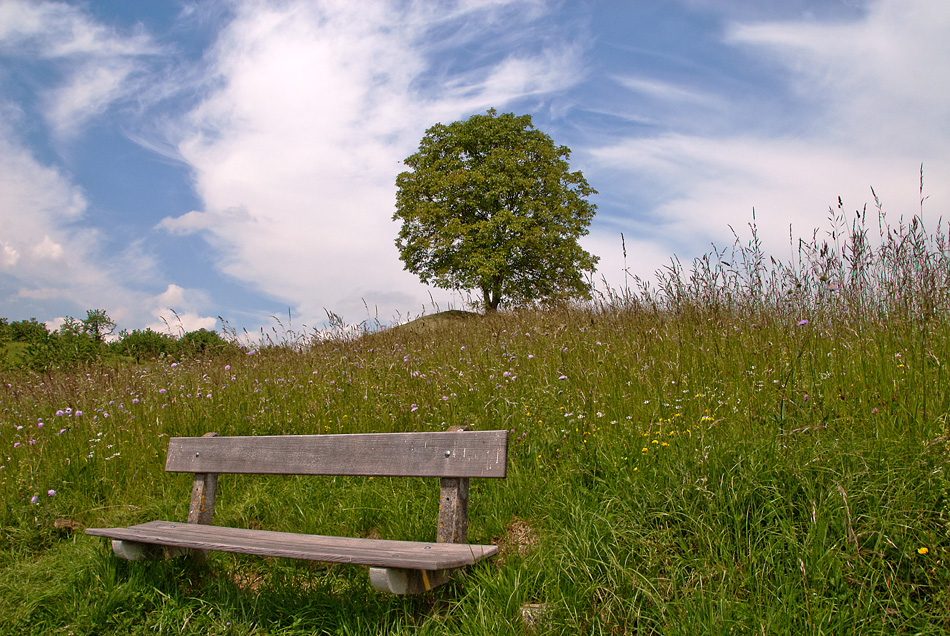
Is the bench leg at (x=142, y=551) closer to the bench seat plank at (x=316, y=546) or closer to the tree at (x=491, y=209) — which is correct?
the bench seat plank at (x=316, y=546)

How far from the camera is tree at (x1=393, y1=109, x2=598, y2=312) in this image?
22.2 meters

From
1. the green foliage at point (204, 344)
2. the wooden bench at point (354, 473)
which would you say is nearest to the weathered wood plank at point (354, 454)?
the wooden bench at point (354, 473)

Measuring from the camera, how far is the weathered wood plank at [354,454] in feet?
8.91

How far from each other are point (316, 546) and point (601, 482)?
1419 millimetres

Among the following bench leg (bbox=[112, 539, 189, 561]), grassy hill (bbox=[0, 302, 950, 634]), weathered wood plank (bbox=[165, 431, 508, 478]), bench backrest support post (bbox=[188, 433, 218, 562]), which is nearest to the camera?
grassy hill (bbox=[0, 302, 950, 634])

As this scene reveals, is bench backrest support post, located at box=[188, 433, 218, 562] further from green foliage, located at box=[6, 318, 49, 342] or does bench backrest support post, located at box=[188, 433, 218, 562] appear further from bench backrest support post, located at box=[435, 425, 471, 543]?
green foliage, located at box=[6, 318, 49, 342]

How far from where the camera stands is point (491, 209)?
76.8 feet

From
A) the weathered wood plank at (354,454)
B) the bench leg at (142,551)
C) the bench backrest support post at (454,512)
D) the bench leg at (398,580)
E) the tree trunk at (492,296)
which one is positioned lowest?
the bench leg at (142,551)

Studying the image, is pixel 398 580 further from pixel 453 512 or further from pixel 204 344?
pixel 204 344

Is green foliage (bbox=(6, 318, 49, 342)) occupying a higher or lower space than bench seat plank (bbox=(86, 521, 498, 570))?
higher

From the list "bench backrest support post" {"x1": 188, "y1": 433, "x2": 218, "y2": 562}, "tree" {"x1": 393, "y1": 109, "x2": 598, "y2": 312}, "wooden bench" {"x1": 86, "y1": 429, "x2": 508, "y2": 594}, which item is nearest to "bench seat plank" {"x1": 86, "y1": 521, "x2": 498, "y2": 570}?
"wooden bench" {"x1": 86, "y1": 429, "x2": 508, "y2": 594}

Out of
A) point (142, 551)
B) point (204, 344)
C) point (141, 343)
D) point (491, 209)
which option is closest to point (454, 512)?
point (142, 551)

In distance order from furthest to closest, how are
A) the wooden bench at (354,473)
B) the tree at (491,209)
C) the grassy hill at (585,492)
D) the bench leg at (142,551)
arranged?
1. the tree at (491,209)
2. the bench leg at (142,551)
3. the wooden bench at (354,473)
4. the grassy hill at (585,492)

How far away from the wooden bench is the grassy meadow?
226mm
